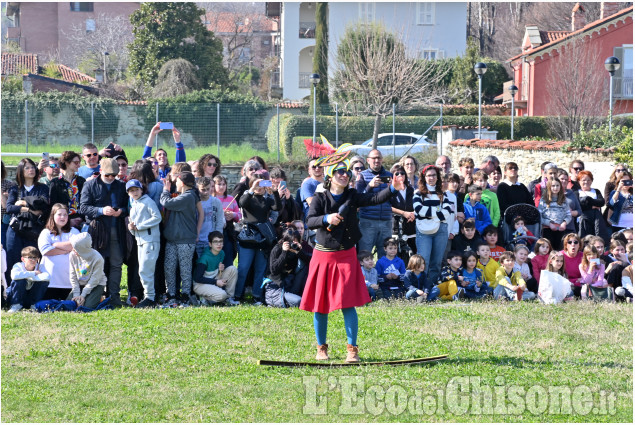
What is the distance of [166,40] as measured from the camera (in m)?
41.0

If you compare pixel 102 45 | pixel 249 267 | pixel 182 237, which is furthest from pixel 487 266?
pixel 102 45

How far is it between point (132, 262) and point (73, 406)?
13.9ft

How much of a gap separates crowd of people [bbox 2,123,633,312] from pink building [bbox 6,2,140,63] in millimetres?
54788

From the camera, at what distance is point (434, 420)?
603 cm

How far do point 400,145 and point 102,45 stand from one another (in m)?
A: 37.0

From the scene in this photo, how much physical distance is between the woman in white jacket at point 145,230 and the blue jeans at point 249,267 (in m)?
1.07

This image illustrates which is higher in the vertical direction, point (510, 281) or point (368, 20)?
point (368, 20)

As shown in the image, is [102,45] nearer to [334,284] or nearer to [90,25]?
[90,25]

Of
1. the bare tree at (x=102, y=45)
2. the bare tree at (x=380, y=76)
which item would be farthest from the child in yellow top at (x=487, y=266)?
the bare tree at (x=102, y=45)

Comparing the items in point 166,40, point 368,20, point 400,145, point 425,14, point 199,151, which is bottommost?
point 199,151

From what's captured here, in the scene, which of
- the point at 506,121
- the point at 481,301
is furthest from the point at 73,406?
the point at 506,121

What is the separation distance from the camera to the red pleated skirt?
293 inches

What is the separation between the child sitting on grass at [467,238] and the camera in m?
11.3

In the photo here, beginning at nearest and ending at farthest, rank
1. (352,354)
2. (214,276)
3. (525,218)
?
(352,354), (214,276), (525,218)
